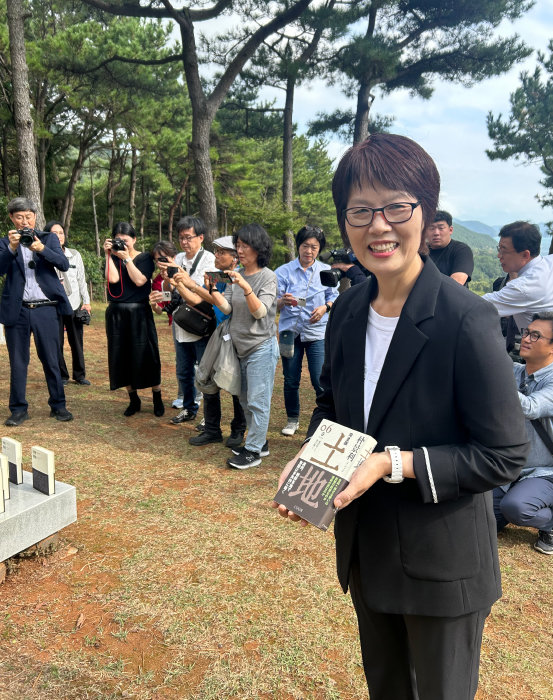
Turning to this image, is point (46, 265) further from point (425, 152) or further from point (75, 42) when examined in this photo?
point (75, 42)

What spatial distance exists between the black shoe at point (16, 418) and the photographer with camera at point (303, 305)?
2.55 meters

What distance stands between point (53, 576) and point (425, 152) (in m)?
2.58

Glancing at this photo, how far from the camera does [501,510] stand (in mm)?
2875

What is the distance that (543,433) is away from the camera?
9.46ft

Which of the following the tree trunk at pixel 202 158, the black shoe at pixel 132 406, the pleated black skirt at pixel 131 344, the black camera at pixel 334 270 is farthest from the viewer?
→ the tree trunk at pixel 202 158

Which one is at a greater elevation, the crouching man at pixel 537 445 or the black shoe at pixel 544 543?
the crouching man at pixel 537 445

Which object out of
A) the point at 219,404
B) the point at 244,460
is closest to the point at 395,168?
the point at 244,460

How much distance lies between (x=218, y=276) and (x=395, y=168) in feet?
8.43

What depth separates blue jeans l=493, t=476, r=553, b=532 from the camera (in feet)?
9.04

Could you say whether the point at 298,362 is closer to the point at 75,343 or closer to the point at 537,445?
the point at 537,445

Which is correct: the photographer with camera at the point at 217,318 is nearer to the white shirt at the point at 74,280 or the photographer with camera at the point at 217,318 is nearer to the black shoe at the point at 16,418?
the black shoe at the point at 16,418

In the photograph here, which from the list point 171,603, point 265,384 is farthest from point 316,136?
point 171,603

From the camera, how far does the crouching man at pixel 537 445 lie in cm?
276

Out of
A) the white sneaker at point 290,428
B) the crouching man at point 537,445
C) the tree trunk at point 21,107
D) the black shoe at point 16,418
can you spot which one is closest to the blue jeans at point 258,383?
the white sneaker at point 290,428
